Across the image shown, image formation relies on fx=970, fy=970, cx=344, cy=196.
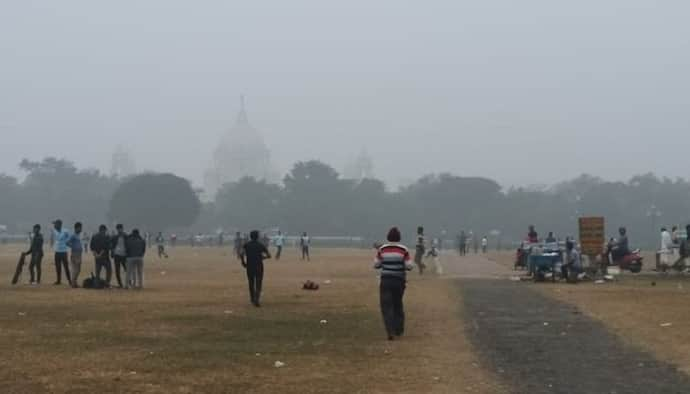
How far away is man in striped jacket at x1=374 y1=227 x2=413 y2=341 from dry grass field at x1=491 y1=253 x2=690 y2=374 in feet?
11.7

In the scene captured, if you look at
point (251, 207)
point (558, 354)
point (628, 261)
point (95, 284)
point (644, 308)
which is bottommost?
point (558, 354)

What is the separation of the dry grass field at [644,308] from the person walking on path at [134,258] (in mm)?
10835

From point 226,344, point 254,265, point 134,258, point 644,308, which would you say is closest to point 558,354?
point 226,344

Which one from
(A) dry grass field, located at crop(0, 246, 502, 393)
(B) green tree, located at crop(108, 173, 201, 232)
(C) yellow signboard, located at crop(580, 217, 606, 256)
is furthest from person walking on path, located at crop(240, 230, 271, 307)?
(B) green tree, located at crop(108, 173, 201, 232)

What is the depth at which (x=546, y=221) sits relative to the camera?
153m

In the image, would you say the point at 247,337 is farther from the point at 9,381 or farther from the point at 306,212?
the point at 306,212

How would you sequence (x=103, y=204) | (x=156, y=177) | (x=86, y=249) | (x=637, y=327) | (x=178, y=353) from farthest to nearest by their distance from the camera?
(x=103, y=204), (x=156, y=177), (x=86, y=249), (x=637, y=327), (x=178, y=353)

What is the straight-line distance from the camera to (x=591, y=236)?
33281 millimetres

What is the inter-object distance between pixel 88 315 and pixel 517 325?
8.07 m

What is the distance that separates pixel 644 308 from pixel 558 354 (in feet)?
24.5

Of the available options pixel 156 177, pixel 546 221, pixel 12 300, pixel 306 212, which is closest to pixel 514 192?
pixel 546 221

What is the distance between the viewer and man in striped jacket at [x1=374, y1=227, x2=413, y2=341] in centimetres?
1560

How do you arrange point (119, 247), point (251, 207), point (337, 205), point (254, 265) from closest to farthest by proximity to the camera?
point (254, 265), point (119, 247), point (337, 205), point (251, 207)

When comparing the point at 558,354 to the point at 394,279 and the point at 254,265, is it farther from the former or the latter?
the point at 254,265
